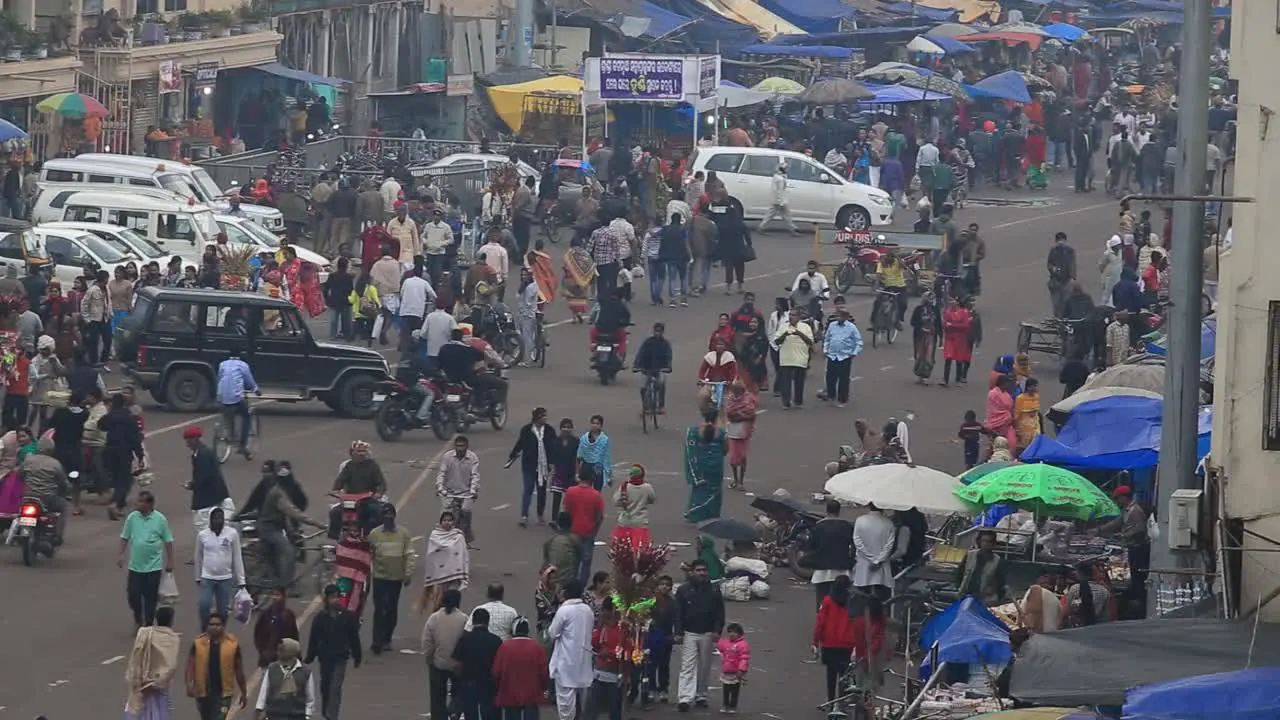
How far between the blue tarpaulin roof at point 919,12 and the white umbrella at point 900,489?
172ft

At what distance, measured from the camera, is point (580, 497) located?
21.2m

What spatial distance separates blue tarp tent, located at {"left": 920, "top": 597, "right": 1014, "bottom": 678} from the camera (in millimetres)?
17078

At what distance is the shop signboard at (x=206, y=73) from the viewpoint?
168 feet

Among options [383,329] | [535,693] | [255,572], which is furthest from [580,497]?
[383,329]

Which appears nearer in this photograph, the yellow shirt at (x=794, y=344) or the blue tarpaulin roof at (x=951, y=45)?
the yellow shirt at (x=794, y=344)

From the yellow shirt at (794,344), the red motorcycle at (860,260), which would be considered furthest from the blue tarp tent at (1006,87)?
the yellow shirt at (794,344)

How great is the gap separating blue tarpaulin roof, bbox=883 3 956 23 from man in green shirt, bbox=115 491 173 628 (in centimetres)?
5446

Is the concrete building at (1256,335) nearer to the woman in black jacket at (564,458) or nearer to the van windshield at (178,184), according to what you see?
the woman in black jacket at (564,458)

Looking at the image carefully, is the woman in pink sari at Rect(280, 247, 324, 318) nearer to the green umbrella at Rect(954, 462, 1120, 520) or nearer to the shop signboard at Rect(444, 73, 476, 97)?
the green umbrella at Rect(954, 462, 1120, 520)

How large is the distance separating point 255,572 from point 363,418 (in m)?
8.04

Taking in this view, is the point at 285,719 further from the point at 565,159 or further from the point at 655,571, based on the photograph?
the point at 565,159

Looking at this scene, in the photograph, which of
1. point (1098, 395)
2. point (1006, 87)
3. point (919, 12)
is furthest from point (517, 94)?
point (1098, 395)

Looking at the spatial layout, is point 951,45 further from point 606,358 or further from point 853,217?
point 606,358

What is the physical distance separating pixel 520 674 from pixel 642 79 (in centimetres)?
3014
